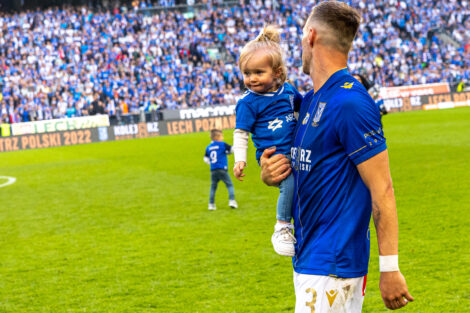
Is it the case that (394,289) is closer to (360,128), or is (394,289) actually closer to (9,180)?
(360,128)

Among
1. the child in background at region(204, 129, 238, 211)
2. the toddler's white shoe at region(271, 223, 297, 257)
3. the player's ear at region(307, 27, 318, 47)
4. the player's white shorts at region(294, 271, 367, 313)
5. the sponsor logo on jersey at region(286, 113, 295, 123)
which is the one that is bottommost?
the child in background at region(204, 129, 238, 211)

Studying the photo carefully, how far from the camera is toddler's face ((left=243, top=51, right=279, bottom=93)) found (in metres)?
3.57

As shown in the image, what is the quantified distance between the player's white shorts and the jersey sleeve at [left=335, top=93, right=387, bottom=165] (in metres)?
0.62

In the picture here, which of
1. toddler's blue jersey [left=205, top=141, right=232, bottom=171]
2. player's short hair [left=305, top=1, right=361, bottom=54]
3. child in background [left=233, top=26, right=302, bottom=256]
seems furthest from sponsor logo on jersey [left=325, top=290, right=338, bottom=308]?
toddler's blue jersey [left=205, top=141, right=232, bottom=171]

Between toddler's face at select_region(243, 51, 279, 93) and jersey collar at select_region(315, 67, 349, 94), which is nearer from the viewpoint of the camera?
jersey collar at select_region(315, 67, 349, 94)

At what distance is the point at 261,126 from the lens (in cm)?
360

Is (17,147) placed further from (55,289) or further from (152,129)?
(55,289)

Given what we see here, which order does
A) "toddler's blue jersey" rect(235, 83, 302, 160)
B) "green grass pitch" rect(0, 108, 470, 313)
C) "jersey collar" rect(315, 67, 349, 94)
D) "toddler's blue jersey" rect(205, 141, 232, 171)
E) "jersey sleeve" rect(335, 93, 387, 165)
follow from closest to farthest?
"jersey sleeve" rect(335, 93, 387, 165) < "jersey collar" rect(315, 67, 349, 94) < "toddler's blue jersey" rect(235, 83, 302, 160) < "green grass pitch" rect(0, 108, 470, 313) < "toddler's blue jersey" rect(205, 141, 232, 171)

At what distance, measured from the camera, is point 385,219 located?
283cm

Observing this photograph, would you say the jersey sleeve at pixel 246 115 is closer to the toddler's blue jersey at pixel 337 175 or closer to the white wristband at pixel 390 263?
the toddler's blue jersey at pixel 337 175

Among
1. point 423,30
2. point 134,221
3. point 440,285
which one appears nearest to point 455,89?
point 423,30

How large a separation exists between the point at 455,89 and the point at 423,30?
8.68 m

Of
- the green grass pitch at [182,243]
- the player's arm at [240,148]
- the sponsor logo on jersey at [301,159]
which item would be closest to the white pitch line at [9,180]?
the green grass pitch at [182,243]

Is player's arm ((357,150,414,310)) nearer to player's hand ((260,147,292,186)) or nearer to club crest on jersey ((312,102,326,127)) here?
club crest on jersey ((312,102,326,127))
